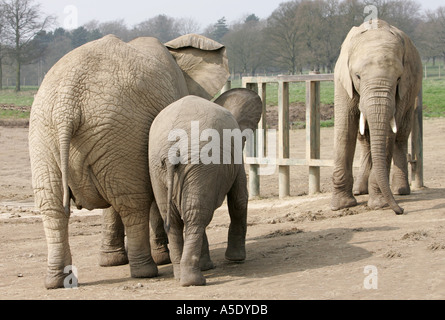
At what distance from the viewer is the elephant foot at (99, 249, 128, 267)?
7.68 metres

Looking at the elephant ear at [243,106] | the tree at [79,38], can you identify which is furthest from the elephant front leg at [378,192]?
the tree at [79,38]

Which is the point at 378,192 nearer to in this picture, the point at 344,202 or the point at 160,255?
the point at 344,202

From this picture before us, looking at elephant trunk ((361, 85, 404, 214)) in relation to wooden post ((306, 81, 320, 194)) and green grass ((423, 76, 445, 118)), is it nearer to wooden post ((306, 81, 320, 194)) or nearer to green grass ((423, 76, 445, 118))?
wooden post ((306, 81, 320, 194))

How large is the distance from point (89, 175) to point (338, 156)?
14.2 ft

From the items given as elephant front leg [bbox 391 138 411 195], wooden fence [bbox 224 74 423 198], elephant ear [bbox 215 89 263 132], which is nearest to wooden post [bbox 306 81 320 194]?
wooden fence [bbox 224 74 423 198]

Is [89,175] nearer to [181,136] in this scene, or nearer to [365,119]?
[181,136]

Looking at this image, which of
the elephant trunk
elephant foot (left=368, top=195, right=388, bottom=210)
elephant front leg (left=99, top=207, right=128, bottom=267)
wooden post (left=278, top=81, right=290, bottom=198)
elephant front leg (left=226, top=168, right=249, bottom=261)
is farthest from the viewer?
wooden post (left=278, top=81, right=290, bottom=198)

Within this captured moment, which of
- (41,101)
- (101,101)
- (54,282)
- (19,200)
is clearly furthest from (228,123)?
(19,200)

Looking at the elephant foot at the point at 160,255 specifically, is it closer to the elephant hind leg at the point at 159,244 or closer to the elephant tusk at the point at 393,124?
the elephant hind leg at the point at 159,244

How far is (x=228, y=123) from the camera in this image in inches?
248

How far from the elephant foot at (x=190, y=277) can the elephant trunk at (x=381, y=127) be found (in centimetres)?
308

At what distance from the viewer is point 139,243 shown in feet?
21.9

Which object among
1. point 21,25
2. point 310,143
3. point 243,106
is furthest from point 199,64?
point 21,25

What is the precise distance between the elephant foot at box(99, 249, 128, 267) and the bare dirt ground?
15 cm
